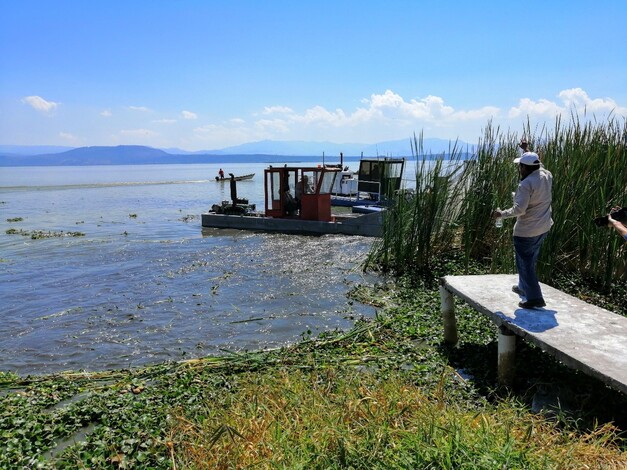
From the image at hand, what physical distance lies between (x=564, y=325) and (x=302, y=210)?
14.2 meters

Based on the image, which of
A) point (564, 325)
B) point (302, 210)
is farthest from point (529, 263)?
point (302, 210)

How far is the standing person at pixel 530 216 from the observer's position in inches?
200

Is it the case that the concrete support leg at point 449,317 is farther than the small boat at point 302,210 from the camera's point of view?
No

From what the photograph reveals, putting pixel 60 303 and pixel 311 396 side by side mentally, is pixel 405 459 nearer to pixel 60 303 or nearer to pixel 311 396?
pixel 311 396

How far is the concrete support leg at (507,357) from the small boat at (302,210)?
40.7 ft

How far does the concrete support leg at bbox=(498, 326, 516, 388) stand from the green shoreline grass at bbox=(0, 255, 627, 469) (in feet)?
0.49

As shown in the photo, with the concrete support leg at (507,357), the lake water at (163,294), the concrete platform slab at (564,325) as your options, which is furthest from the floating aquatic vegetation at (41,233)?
the concrete support leg at (507,357)

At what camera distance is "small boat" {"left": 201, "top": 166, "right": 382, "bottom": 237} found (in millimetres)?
17562

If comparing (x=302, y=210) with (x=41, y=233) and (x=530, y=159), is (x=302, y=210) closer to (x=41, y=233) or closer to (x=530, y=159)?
(x=41, y=233)

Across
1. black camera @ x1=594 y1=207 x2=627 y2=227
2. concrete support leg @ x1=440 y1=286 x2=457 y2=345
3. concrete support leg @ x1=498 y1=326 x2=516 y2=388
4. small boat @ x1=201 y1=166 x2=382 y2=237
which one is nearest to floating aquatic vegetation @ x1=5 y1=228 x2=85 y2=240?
small boat @ x1=201 y1=166 x2=382 y2=237

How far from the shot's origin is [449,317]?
622 centimetres

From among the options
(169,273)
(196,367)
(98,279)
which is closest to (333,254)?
(169,273)

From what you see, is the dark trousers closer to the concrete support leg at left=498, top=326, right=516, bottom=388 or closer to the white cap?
the concrete support leg at left=498, top=326, right=516, bottom=388

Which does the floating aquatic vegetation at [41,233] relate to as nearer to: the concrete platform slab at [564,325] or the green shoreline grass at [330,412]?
the green shoreline grass at [330,412]
